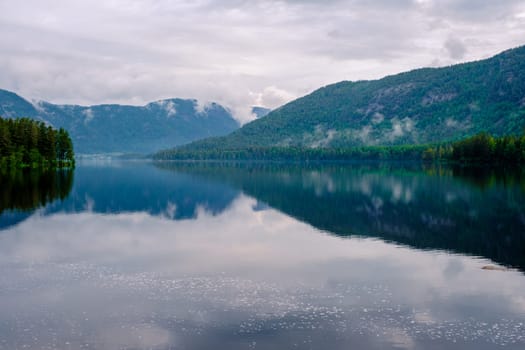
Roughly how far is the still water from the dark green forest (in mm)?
90364

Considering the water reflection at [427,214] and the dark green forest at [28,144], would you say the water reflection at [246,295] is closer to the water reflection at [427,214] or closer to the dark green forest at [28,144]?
the water reflection at [427,214]

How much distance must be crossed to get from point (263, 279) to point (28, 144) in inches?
5661

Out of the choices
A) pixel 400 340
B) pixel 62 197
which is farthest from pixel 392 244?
pixel 62 197

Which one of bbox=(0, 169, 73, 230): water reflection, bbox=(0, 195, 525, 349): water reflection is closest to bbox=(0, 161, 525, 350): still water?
bbox=(0, 195, 525, 349): water reflection

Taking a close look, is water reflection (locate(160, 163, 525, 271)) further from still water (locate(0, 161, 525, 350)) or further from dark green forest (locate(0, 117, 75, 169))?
dark green forest (locate(0, 117, 75, 169))

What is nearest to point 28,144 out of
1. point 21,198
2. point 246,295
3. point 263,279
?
point 21,198

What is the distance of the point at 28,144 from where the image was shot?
15575 centimetres

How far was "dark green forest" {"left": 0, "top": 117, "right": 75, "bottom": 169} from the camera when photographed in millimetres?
142375

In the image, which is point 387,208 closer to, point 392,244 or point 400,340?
point 392,244

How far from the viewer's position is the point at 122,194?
88562 millimetres

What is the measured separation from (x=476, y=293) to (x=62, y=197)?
63.5 metres

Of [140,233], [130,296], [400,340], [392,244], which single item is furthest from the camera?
[140,233]

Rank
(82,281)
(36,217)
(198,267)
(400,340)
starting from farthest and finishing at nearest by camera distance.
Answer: (36,217)
(198,267)
(82,281)
(400,340)

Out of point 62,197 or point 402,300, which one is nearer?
point 402,300
